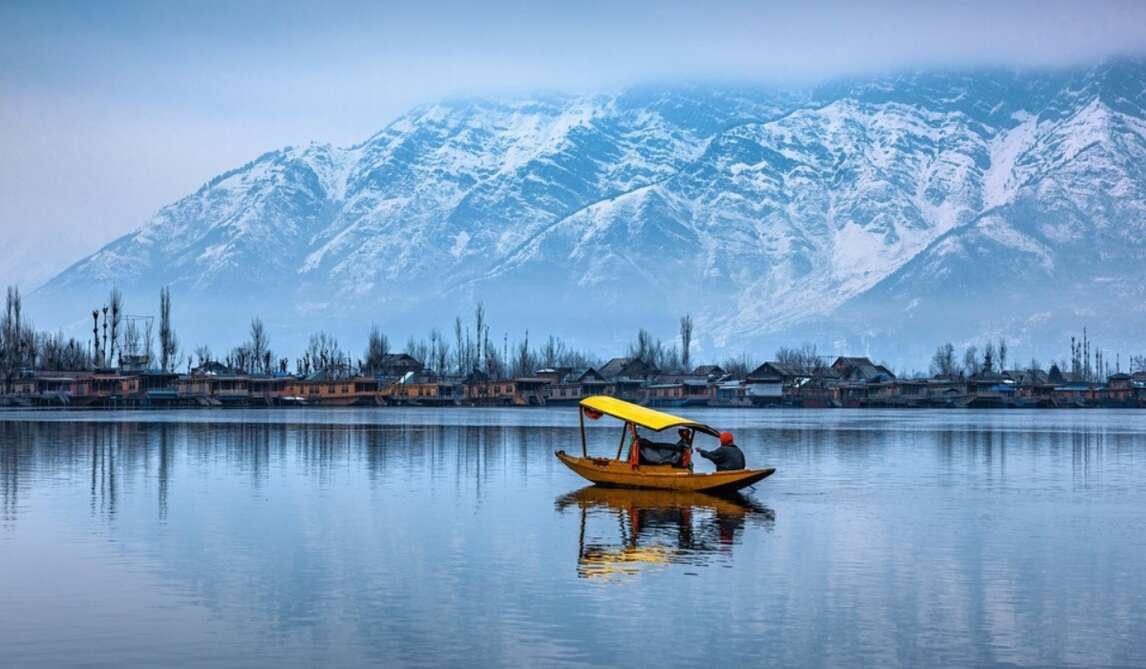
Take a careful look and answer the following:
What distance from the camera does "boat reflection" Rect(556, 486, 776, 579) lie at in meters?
42.5

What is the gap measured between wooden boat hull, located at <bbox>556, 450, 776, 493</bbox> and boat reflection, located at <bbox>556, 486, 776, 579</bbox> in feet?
1.21

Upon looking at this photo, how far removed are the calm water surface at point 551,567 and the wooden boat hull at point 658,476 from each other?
24.6 inches

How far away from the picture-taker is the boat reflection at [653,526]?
42.5 m

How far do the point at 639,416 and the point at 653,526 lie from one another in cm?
1275

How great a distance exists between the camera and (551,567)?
1618 inches

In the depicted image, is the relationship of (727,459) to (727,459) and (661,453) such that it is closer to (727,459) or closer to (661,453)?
(727,459)

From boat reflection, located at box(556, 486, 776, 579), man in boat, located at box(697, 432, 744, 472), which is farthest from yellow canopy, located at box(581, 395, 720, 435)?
boat reflection, located at box(556, 486, 776, 579)

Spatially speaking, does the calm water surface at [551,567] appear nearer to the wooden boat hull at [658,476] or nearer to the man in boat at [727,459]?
the wooden boat hull at [658,476]

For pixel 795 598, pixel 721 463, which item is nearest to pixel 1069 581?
pixel 795 598

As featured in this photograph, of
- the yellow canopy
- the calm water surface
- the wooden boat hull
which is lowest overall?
the calm water surface

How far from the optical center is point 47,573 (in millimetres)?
39250

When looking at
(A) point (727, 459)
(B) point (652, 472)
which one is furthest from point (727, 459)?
(B) point (652, 472)

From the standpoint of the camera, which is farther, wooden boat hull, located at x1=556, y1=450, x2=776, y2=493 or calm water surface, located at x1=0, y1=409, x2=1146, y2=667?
wooden boat hull, located at x1=556, y1=450, x2=776, y2=493

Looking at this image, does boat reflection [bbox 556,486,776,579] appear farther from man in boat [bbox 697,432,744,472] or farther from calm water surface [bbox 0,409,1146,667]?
man in boat [bbox 697,432,744,472]
